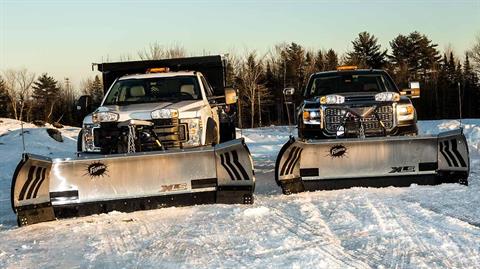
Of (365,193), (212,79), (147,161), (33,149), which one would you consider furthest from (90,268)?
(33,149)

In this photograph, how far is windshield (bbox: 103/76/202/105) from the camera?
9.42m

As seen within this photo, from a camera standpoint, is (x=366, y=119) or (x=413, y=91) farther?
(x=413, y=91)

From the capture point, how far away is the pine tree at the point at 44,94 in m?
67.7

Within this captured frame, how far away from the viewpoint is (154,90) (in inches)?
379

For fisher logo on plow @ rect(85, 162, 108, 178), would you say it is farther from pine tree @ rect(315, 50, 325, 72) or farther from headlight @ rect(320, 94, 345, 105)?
pine tree @ rect(315, 50, 325, 72)

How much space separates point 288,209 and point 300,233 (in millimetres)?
1241

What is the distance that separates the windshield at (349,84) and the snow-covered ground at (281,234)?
292 centimetres

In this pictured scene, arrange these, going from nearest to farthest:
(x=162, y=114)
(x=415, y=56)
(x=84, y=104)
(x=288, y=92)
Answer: (x=162, y=114) < (x=84, y=104) < (x=288, y=92) < (x=415, y=56)

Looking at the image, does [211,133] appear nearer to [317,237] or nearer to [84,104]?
[84,104]

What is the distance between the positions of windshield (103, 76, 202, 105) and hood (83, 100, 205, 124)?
585 mm

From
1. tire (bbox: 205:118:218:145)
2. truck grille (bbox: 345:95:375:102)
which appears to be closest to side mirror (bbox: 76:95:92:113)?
tire (bbox: 205:118:218:145)

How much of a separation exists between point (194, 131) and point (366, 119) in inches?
114

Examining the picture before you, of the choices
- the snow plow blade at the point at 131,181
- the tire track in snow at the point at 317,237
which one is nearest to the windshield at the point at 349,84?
the snow plow blade at the point at 131,181

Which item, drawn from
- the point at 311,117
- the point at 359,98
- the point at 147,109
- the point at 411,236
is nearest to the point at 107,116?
the point at 147,109
